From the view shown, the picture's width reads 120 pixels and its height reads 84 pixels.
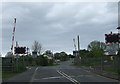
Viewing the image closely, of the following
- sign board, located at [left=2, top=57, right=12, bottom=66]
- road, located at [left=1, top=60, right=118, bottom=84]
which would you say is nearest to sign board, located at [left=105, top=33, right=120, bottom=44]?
road, located at [left=1, top=60, right=118, bottom=84]

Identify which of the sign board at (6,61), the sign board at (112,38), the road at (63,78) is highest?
the sign board at (112,38)

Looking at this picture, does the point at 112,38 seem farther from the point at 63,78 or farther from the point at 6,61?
the point at 6,61

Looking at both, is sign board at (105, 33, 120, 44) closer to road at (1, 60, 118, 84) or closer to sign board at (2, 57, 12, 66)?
road at (1, 60, 118, 84)

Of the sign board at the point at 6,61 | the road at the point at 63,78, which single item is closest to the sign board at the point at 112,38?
the road at the point at 63,78

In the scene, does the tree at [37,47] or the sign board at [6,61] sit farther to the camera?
the tree at [37,47]

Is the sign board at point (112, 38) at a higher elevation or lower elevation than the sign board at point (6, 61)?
higher

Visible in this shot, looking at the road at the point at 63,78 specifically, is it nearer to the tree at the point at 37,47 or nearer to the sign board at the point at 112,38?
the sign board at the point at 112,38

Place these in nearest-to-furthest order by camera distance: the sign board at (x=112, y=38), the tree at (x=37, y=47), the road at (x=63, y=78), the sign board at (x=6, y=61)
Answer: the road at (x=63, y=78)
the sign board at (x=112, y=38)
the sign board at (x=6, y=61)
the tree at (x=37, y=47)

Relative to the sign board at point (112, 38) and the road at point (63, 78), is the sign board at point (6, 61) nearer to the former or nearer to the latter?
the road at point (63, 78)

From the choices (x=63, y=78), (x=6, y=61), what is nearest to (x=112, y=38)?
(x=63, y=78)

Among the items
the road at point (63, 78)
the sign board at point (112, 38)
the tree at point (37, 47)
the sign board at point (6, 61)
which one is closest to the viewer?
the road at point (63, 78)

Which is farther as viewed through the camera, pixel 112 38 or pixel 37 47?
pixel 37 47

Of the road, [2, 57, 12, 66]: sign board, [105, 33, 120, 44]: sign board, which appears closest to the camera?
the road

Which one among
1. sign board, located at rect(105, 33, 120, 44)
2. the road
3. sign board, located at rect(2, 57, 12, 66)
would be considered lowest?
the road
